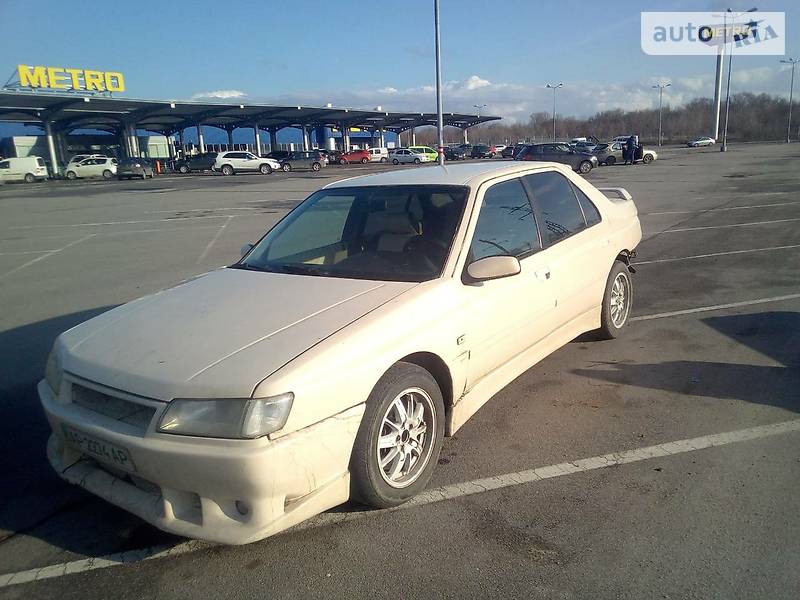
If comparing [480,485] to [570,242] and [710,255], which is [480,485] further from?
[710,255]

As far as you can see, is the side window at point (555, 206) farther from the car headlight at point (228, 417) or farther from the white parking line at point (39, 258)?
the white parking line at point (39, 258)

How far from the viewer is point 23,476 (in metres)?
3.40

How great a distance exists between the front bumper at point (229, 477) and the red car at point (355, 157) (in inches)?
2297

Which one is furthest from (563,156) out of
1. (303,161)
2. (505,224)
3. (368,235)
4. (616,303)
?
(368,235)

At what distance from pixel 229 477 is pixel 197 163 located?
172ft

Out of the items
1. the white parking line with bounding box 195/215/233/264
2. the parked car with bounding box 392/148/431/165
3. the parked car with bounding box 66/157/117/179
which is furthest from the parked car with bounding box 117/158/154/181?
the white parking line with bounding box 195/215/233/264

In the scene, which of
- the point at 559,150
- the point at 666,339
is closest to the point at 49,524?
the point at 666,339

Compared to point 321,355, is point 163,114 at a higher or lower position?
higher

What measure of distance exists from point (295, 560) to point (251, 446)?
2.15 feet

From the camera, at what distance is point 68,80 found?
163 ft

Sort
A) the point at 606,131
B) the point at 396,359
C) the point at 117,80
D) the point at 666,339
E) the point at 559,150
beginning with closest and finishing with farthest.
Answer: the point at 396,359
the point at 666,339
the point at 559,150
the point at 117,80
the point at 606,131

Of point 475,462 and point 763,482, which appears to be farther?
point 475,462

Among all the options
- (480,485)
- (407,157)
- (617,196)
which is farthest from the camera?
(407,157)

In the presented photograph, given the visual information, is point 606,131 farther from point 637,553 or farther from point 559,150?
point 637,553
